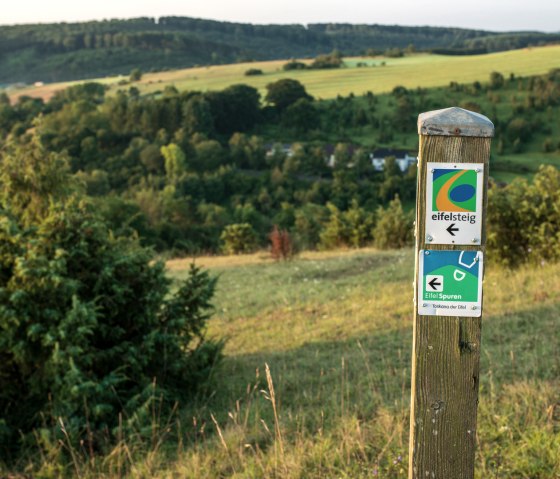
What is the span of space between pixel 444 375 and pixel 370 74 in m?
82.3

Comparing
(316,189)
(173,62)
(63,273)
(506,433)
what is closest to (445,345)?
(506,433)

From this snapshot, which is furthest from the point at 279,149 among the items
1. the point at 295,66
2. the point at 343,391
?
the point at 343,391

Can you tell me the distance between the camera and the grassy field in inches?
2815

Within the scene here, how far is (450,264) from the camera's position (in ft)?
6.13

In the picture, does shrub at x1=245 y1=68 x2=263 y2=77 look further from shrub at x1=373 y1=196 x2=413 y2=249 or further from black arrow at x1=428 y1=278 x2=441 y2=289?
black arrow at x1=428 y1=278 x2=441 y2=289

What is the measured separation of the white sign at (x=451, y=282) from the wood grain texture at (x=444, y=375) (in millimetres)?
24

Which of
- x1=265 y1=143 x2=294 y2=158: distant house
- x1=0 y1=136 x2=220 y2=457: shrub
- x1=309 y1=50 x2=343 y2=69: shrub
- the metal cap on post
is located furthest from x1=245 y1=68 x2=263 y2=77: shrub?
the metal cap on post

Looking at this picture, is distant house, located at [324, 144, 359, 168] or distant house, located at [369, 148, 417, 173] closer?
distant house, located at [369, 148, 417, 173]

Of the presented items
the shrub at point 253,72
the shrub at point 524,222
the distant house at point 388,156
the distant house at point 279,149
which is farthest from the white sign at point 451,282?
the shrub at point 253,72

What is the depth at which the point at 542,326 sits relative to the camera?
6113mm

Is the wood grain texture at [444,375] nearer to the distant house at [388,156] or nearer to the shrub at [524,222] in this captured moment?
the shrub at [524,222]

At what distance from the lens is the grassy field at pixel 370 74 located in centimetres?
7150

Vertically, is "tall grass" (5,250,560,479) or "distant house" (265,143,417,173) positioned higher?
"tall grass" (5,250,560,479)

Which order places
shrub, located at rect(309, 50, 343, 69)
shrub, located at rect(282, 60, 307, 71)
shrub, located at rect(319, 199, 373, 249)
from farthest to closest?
shrub, located at rect(309, 50, 343, 69), shrub, located at rect(282, 60, 307, 71), shrub, located at rect(319, 199, 373, 249)
